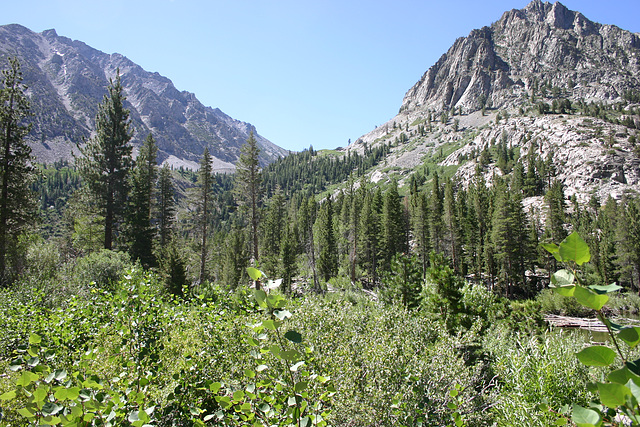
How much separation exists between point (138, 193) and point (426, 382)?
98.2 ft

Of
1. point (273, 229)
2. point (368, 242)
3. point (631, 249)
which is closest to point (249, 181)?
point (368, 242)

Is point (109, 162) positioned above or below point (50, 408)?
above

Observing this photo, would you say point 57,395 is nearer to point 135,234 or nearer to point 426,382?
point 426,382

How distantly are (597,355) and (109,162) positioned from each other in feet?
98.5

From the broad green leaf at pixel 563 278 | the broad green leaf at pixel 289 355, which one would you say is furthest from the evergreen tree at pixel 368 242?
the broad green leaf at pixel 563 278

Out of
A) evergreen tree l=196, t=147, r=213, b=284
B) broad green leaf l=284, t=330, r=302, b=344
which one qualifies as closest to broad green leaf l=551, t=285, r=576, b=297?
broad green leaf l=284, t=330, r=302, b=344

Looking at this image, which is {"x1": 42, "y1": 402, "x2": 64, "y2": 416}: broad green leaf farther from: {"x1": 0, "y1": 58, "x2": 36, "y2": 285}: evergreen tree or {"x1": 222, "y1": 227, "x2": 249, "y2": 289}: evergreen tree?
{"x1": 222, "y1": 227, "x2": 249, "y2": 289}: evergreen tree

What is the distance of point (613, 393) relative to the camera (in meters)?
1.03

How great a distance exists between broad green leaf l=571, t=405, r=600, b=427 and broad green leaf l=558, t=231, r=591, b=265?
20.4 inches

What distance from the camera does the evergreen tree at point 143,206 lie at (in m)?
A: 26.5

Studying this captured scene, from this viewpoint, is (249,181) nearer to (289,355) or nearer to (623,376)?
(289,355)

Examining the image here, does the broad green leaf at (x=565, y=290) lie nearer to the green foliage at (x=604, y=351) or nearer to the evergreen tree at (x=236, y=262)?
the green foliage at (x=604, y=351)

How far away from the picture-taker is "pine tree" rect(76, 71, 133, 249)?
24.4 m

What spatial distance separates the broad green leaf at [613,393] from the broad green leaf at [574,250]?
398 millimetres
